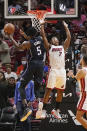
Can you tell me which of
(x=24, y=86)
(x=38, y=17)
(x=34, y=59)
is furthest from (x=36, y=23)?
(x=24, y=86)

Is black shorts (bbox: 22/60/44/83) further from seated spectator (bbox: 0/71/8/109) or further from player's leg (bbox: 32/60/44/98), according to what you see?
seated spectator (bbox: 0/71/8/109)

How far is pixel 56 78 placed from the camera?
35.3 ft

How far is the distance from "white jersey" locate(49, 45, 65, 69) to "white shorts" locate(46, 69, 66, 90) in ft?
0.39

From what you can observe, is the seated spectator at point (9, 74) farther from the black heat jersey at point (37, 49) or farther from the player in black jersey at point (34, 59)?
the black heat jersey at point (37, 49)

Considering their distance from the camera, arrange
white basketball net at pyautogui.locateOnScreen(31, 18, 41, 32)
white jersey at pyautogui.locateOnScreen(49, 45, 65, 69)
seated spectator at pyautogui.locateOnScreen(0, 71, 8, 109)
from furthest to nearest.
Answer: seated spectator at pyautogui.locateOnScreen(0, 71, 8, 109), white basketball net at pyautogui.locateOnScreen(31, 18, 41, 32), white jersey at pyautogui.locateOnScreen(49, 45, 65, 69)

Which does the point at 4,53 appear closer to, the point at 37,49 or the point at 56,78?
the point at 37,49

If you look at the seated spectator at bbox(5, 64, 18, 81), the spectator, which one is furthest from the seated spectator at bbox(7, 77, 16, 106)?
the spectator

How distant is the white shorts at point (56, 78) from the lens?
10719 millimetres

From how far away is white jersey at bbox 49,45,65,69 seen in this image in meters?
10.7

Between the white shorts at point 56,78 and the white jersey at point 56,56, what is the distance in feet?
0.39

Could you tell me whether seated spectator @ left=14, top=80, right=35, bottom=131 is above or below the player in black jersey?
below

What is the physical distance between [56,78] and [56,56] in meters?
0.51

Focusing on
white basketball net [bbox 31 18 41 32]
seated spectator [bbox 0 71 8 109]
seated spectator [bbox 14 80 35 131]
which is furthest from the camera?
seated spectator [bbox 0 71 8 109]

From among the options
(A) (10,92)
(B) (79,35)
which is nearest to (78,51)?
(B) (79,35)
